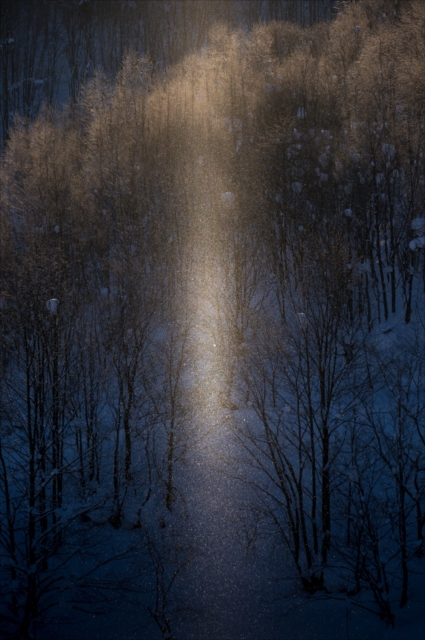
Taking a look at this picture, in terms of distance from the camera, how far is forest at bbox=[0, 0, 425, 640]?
12352mm

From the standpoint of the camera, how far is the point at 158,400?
53.5 feet

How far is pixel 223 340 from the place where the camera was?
59.9 ft

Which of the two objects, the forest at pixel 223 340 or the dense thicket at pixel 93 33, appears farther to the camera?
the dense thicket at pixel 93 33

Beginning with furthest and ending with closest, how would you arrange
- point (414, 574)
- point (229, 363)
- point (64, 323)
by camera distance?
point (229, 363)
point (64, 323)
point (414, 574)

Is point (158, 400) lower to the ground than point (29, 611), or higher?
higher

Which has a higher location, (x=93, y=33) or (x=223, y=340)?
(x=93, y=33)

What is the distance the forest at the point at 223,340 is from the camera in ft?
40.5

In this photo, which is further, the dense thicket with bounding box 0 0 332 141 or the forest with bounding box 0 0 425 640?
the dense thicket with bounding box 0 0 332 141

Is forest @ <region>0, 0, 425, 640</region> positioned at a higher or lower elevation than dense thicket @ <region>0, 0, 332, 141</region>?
lower

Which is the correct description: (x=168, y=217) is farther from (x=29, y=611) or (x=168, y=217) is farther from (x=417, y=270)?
(x=29, y=611)

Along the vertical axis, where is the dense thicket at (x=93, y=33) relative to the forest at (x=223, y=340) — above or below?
above

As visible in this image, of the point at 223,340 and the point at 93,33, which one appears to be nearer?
the point at 223,340

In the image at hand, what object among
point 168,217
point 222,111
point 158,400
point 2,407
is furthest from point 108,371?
point 222,111

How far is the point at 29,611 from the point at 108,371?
256 inches
